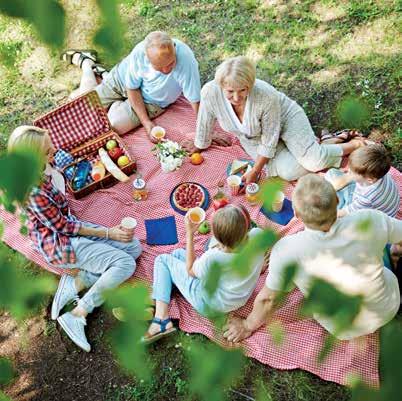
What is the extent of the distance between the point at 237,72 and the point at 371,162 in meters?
1.08

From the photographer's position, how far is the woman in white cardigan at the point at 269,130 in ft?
13.1

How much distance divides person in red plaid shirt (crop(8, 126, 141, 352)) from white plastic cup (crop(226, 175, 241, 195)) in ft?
2.96

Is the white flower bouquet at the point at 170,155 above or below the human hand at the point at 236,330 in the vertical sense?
above

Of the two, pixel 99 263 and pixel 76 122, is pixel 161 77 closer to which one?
pixel 76 122

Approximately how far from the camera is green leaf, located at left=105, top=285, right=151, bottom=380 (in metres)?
0.90

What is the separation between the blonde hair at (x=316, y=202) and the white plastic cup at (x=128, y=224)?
58.1 inches

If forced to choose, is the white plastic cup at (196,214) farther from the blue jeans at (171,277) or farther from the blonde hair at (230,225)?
the blonde hair at (230,225)

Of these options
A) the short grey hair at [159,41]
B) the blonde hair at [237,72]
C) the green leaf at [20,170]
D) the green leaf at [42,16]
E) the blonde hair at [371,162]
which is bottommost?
the blonde hair at [371,162]

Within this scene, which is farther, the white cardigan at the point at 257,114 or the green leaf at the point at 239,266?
the white cardigan at the point at 257,114

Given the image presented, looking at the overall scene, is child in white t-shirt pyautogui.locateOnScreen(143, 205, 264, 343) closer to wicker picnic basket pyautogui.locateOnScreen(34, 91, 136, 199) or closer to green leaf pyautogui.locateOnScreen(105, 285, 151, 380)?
wicker picnic basket pyautogui.locateOnScreen(34, 91, 136, 199)

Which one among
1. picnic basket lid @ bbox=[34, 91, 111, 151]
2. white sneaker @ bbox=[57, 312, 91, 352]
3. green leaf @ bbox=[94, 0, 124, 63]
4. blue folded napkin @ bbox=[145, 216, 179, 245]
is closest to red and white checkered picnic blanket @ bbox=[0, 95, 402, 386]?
blue folded napkin @ bbox=[145, 216, 179, 245]

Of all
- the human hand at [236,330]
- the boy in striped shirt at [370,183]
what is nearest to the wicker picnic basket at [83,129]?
the human hand at [236,330]

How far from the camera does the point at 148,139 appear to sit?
15.9ft

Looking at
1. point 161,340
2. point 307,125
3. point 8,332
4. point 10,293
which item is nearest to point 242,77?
point 307,125
